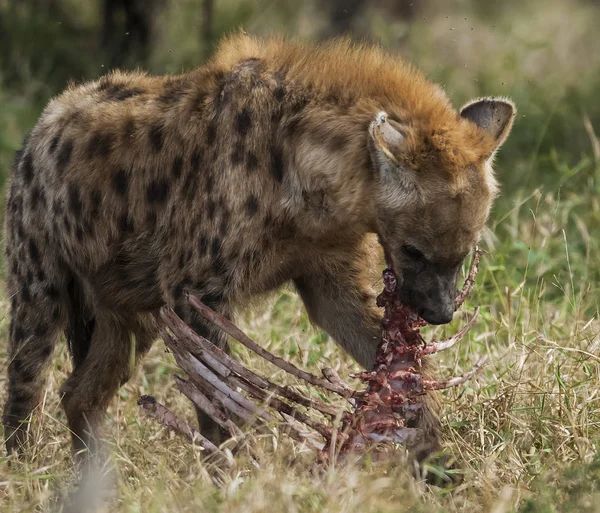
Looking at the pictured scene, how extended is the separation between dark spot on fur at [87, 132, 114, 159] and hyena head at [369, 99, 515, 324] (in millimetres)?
1005

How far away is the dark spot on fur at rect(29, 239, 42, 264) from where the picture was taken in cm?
409

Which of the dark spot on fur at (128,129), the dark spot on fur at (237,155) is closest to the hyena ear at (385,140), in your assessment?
the dark spot on fur at (237,155)

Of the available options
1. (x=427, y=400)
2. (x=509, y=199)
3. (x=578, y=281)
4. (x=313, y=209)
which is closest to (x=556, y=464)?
(x=427, y=400)

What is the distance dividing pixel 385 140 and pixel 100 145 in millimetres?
1093

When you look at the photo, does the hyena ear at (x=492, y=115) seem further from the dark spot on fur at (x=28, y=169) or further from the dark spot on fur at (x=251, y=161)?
the dark spot on fur at (x=28, y=169)

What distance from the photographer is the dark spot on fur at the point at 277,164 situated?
11.8ft

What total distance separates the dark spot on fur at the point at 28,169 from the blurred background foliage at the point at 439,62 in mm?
1806

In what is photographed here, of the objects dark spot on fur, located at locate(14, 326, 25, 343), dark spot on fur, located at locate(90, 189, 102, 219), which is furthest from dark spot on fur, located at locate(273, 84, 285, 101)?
dark spot on fur, located at locate(14, 326, 25, 343)

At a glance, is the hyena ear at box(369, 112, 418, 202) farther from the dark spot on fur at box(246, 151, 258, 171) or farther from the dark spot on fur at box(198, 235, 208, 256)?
the dark spot on fur at box(198, 235, 208, 256)

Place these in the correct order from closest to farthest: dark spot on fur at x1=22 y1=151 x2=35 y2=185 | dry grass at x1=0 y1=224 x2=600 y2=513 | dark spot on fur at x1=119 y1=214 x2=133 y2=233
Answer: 1. dry grass at x1=0 y1=224 x2=600 y2=513
2. dark spot on fur at x1=119 y1=214 x2=133 y2=233
3. dark spot on fur at x1=22 y1=151 x2=35 y2=185

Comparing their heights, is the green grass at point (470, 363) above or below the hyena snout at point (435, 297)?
below

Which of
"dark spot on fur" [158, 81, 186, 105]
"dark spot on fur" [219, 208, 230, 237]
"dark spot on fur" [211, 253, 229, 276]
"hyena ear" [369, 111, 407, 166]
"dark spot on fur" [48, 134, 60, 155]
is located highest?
"hyena ear" [369, 111, 407, 166]

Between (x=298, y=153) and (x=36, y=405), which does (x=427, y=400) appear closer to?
(x=298, y=153)

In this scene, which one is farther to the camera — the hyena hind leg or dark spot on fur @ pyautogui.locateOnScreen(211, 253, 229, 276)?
the hyena hind leg
